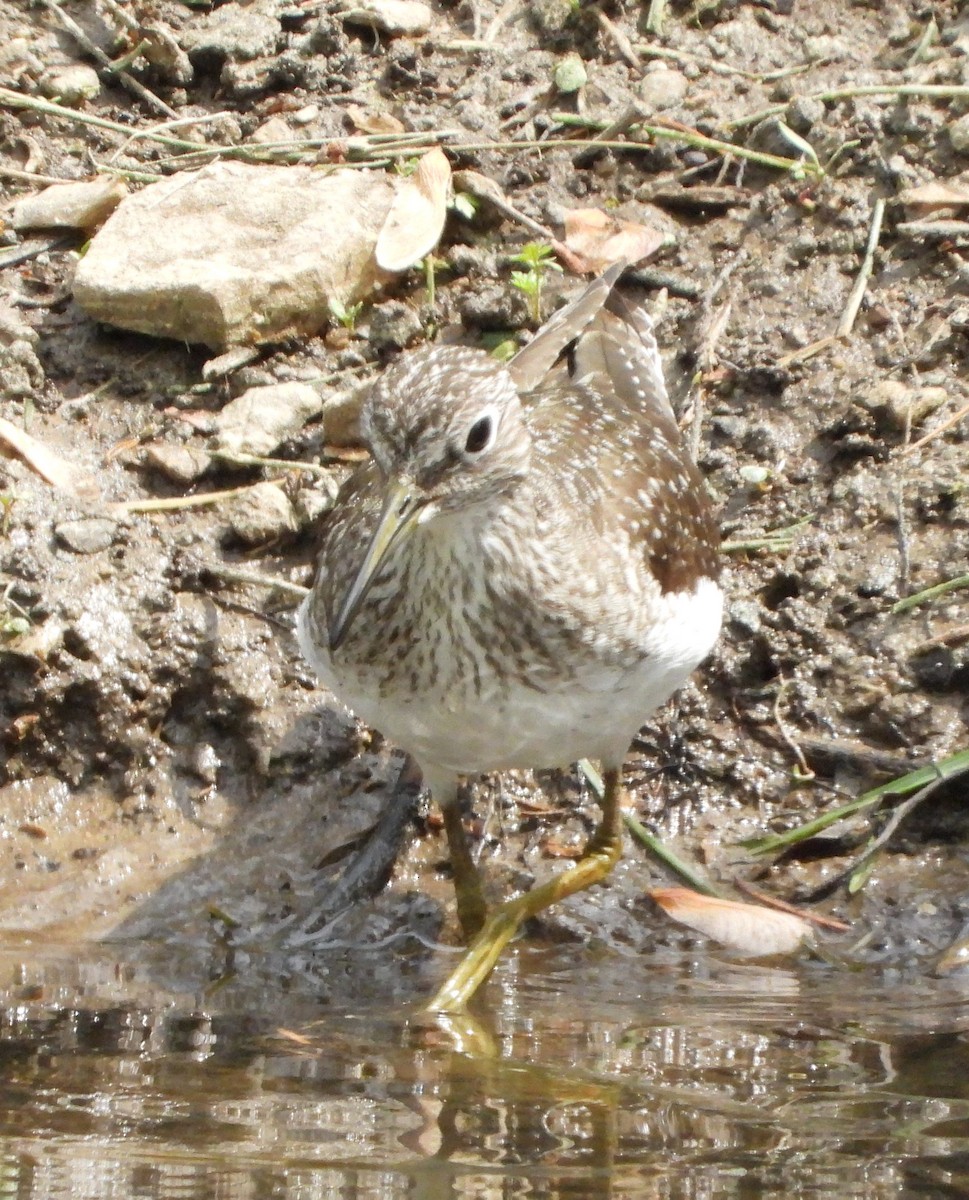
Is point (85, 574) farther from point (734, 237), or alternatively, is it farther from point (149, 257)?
point (734, 237)

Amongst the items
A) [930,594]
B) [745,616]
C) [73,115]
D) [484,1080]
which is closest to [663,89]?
[73,115]

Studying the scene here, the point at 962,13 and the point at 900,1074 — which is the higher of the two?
the point at 962,13

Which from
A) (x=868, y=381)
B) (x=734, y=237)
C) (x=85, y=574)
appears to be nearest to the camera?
(x=85, y=574)

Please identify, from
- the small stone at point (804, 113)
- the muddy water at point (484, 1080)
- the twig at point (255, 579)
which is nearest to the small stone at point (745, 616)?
the muddy water at point (484, 1080)

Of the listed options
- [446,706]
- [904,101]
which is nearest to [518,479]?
[446,706]

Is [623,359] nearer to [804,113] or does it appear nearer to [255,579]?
[255,579]

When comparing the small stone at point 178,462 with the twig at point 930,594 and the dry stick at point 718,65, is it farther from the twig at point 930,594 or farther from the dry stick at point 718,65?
the dry stick at point 718,65

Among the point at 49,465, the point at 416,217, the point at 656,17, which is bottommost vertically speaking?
the point at 49,465
